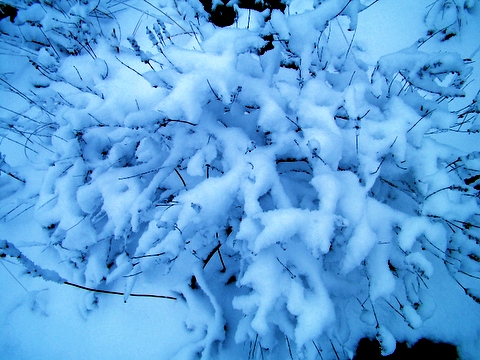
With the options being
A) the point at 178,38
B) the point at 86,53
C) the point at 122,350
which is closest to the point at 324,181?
the point at 122,350

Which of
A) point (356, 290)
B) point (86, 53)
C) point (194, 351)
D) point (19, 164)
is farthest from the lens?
point (19, 164)

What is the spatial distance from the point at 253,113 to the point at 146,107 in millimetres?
561

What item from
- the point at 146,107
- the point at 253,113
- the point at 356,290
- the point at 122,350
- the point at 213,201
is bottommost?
the point at 122,350

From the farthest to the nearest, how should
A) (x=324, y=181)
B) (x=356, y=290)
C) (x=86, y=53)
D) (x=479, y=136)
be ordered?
(x=86, y=53) → (x=479, y=136) → (x=356, y=290) → (x=324, y=181)

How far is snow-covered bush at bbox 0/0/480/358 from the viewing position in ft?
3.56

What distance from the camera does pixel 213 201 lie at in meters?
1.13

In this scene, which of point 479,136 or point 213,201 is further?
point 479,136

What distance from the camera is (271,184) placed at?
3.83 feet

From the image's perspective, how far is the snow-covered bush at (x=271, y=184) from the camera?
108 cm

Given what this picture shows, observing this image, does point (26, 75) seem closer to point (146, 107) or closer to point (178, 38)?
point (178, 38)

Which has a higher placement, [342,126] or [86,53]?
[86,53]

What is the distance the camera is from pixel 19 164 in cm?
215

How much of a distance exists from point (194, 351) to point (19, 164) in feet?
6.82

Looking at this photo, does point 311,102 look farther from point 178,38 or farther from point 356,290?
point 178,38
